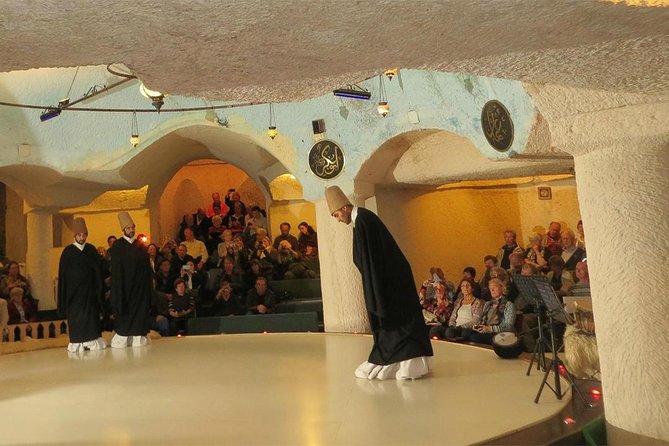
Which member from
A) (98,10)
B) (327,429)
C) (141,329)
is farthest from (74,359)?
(98,10)

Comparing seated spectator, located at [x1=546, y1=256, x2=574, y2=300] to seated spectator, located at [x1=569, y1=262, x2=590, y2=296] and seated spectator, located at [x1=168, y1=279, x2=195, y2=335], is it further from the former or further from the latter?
seated spectator, located at [x1=168, y1=279, x2=195, y2=335]

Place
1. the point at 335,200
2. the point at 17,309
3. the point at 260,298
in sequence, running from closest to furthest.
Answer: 1. the point at 335,200
2. the point at 17,309
3. the point at 260,298

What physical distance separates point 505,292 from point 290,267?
666cm

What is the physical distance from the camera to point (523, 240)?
588 inches

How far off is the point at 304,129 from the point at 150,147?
9.67 feet

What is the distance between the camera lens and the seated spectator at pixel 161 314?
1245cm

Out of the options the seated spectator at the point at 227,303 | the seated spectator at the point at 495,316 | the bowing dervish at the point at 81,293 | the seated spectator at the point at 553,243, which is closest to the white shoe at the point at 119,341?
the bowing dervish at the point at 81,293

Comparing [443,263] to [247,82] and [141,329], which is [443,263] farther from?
[247,82]

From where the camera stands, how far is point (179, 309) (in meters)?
12.8

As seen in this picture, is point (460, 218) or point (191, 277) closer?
Answer: point (191, 277)

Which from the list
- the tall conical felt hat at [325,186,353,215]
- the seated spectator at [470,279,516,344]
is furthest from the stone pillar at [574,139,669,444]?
the seated spectator at [470,279,516,344]

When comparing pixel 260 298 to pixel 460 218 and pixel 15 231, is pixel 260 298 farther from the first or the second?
pixel 15 231

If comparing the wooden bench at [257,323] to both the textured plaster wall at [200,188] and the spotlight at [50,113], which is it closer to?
the spotlight at [50,113]

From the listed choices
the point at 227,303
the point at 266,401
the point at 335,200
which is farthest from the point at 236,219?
the point at 266,401
